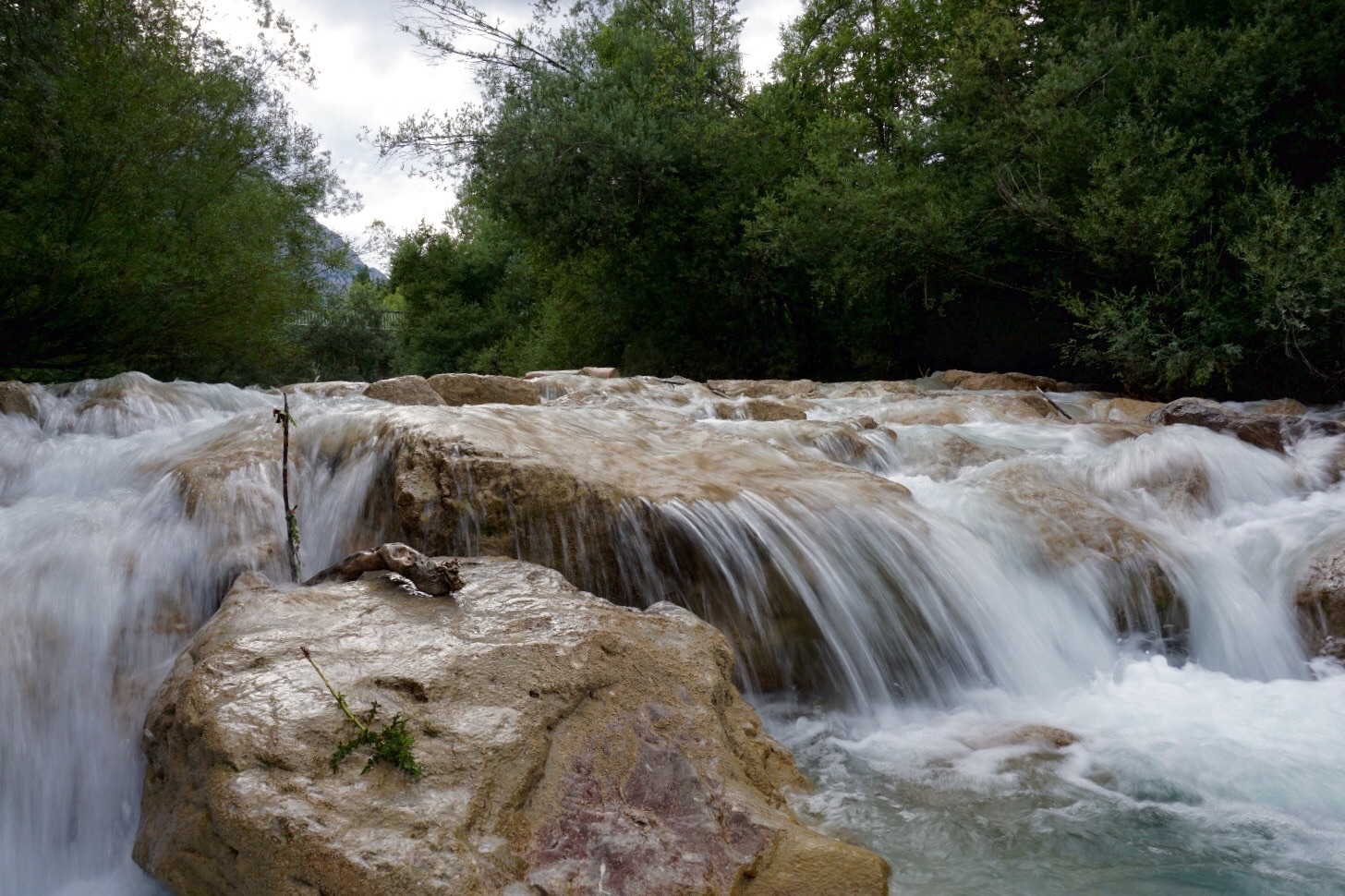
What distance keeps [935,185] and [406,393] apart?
9.42 metres

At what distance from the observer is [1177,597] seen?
4.60 m

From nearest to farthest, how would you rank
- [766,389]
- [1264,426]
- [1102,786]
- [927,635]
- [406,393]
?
[1102,786]
[927,635]
[1264,426]
[406,393]
[766,389]

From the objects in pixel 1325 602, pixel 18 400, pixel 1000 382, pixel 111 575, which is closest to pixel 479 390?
pixel 18 400

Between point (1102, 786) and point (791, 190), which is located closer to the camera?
point (1102, 786)

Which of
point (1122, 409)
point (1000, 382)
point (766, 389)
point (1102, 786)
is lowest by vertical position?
point (1102, 786)

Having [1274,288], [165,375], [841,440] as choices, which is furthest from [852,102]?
[165,375]

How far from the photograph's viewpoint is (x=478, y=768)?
2039 mm

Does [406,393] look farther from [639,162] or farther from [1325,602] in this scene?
[639,162]

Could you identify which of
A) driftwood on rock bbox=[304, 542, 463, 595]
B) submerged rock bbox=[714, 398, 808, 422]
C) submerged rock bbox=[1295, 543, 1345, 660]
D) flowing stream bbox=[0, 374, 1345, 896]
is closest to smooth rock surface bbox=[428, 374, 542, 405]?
submerged rock bbox=[714, 398, 808, 422]

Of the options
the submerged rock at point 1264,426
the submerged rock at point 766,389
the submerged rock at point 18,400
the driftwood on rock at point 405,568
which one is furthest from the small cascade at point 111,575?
the submerged rock at point 766,389

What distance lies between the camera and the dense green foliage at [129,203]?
809cm

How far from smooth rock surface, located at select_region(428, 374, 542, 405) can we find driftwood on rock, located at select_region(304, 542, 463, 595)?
15.8ft

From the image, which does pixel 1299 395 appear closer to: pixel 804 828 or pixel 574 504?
pixel 574 504

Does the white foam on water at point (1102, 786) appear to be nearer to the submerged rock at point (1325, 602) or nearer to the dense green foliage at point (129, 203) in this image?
the submerged rock at point (1325, 602)
